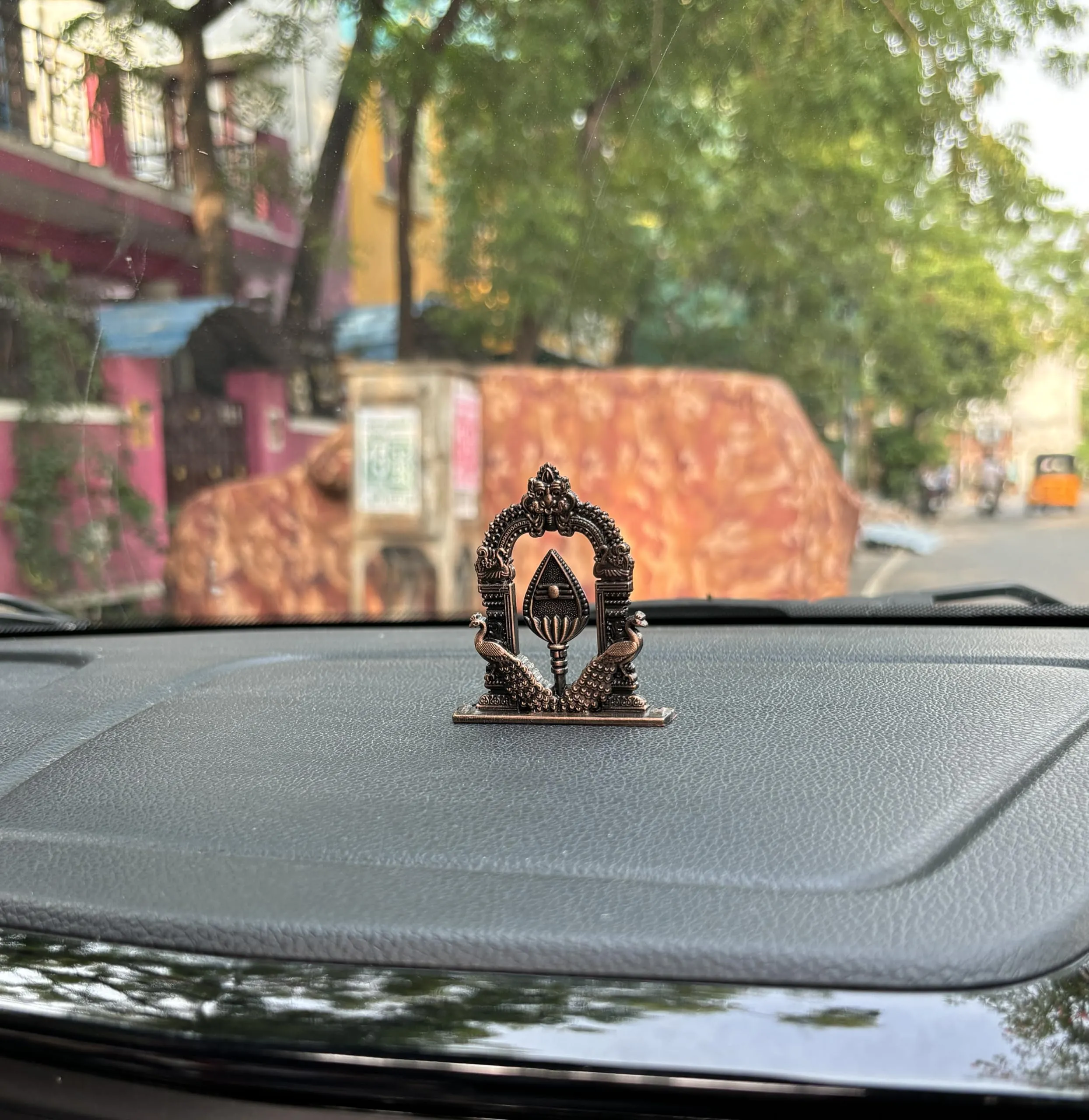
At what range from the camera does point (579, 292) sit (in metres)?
2.57

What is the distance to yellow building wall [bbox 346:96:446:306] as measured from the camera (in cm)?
244

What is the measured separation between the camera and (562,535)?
1483 mm

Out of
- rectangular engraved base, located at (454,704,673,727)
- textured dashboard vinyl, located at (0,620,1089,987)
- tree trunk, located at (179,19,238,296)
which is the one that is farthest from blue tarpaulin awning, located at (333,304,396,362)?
rectangular engraved base, located at (454,704,673,727)

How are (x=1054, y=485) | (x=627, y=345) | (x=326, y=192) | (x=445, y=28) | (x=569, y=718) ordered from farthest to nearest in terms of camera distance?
1. (x=627, y=345)
2. (x=326, y=192)
3. (x=445, y=28)
4. (x=1054, y=485)
5. (x=569, y=718)

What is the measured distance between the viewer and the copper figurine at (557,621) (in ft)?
4.71

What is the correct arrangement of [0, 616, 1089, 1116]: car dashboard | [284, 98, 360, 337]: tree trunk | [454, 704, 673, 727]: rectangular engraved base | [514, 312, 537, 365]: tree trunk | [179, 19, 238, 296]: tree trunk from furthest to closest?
[514, 312, 537, 365]: tree trunk < [284, 98, 360, 337]: tree trunk < [179, 19, 238, 296]: tree trunk < [454, 704, 673, 727]: rectangular engraved base < [0, 616, 1089, 1116]: car dashboard

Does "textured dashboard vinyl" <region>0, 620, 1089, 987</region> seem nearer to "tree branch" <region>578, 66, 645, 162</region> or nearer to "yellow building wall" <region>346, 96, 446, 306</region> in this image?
"tree branch" <region>578, 66, 645, 162</region>

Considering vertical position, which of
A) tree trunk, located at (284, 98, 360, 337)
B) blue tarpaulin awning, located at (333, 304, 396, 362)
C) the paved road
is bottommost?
the paved road

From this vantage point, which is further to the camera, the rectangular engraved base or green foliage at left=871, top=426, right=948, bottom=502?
green foliage at left=871, top=426, right=948, bottom=502

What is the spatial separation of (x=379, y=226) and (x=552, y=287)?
1.40 ft

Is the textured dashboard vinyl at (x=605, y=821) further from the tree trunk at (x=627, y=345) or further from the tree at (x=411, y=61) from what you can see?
the tree at (x=411, y=61)

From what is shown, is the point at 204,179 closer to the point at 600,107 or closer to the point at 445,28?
the point at 445,28

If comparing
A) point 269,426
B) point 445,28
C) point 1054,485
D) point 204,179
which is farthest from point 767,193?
point 269,426

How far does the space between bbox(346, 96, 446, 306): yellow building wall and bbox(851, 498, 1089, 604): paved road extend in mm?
1198
